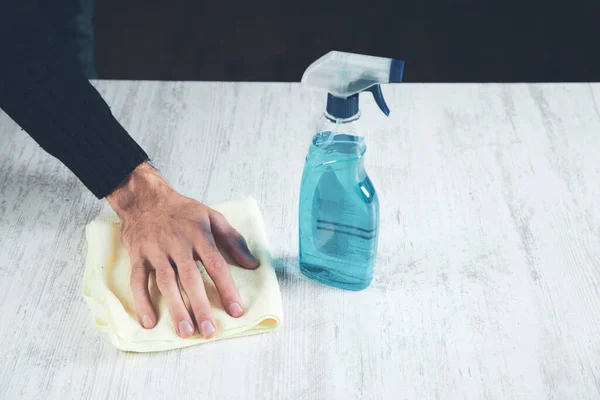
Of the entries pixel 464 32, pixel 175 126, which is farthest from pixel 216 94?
pixel 464 32

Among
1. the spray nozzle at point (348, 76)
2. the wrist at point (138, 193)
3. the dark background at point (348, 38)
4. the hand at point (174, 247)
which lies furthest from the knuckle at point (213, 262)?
the dark background at point (348, 38)

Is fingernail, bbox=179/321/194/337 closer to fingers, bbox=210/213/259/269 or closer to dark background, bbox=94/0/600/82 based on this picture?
fingers, bbox=210/213/259/269

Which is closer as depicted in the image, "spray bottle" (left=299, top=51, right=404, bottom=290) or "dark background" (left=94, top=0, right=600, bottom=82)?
"spray bottle" (left=299, top=51, right=404, bottom=290)

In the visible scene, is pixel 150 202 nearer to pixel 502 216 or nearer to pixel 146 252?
pixel 146 252

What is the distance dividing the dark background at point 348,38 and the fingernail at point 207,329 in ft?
→ 4.51

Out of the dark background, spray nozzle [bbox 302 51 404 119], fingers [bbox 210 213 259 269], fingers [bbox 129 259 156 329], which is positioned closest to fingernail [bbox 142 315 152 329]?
fingers [bbox 129 259 156 329]

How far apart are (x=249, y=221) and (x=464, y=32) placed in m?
1.62

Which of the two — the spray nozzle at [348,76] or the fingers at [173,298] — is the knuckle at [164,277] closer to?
the fingers at [173,298]

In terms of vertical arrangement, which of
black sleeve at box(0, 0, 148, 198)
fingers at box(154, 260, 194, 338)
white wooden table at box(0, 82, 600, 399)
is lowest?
white wooden table at box(0, 82, 600, 399)

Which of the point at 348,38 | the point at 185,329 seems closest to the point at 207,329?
the point at 185,329

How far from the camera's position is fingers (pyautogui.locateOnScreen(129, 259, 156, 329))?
74 cm

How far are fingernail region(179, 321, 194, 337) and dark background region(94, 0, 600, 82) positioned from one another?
138cm

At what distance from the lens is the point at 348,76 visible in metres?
0.66

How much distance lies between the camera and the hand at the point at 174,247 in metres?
0.74
